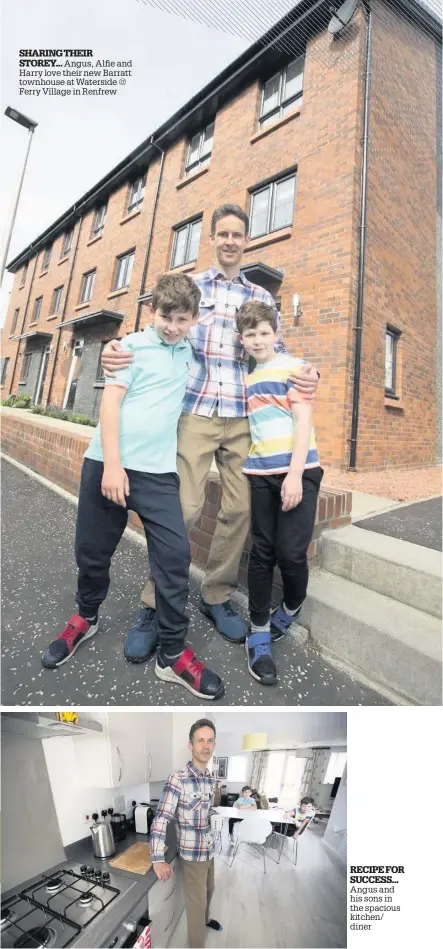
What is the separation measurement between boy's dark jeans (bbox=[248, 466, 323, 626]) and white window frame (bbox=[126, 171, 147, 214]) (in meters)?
0.83

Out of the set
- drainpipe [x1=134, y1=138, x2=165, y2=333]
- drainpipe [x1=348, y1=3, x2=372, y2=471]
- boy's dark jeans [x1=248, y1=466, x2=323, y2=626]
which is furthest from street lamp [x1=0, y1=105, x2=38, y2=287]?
drainpipe [x1=348, y1=3, x2=372, y2=471]

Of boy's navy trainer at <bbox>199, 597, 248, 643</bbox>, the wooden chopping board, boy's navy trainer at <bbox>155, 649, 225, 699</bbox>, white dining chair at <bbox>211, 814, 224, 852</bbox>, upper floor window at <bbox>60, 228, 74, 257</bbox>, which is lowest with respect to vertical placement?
the wooden chopping board

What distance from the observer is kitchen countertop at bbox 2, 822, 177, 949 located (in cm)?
71

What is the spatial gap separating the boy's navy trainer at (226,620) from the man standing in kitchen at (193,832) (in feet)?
0.61

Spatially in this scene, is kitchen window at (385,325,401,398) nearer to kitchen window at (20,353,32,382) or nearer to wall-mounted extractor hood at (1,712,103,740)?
kitchen window at (20,353,32,382)

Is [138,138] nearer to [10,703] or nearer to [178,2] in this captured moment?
[178,2]

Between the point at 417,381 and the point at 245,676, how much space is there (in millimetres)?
1299

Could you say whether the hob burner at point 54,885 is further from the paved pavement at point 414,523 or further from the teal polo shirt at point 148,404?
the paved pavement at point 414,523

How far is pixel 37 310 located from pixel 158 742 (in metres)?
1.10

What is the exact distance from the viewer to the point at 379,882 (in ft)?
2.13

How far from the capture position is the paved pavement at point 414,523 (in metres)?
0.77

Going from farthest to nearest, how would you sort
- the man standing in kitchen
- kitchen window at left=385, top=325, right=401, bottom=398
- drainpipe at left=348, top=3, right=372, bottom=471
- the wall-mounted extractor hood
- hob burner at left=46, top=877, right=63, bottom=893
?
kitchen window at left=385, top=325, right=401, bottom=398 → drainpipe at left=348, top=3, right=372, bottom=471 → hob burner at left=46, top=877, right=63, bottom=893 → the man standing in kitchen → the wall-mounted extractor hood

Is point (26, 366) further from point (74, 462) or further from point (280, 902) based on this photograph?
point (280, 902)

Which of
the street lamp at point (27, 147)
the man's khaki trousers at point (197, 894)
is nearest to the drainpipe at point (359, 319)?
the street lamp at point (27, 147)
